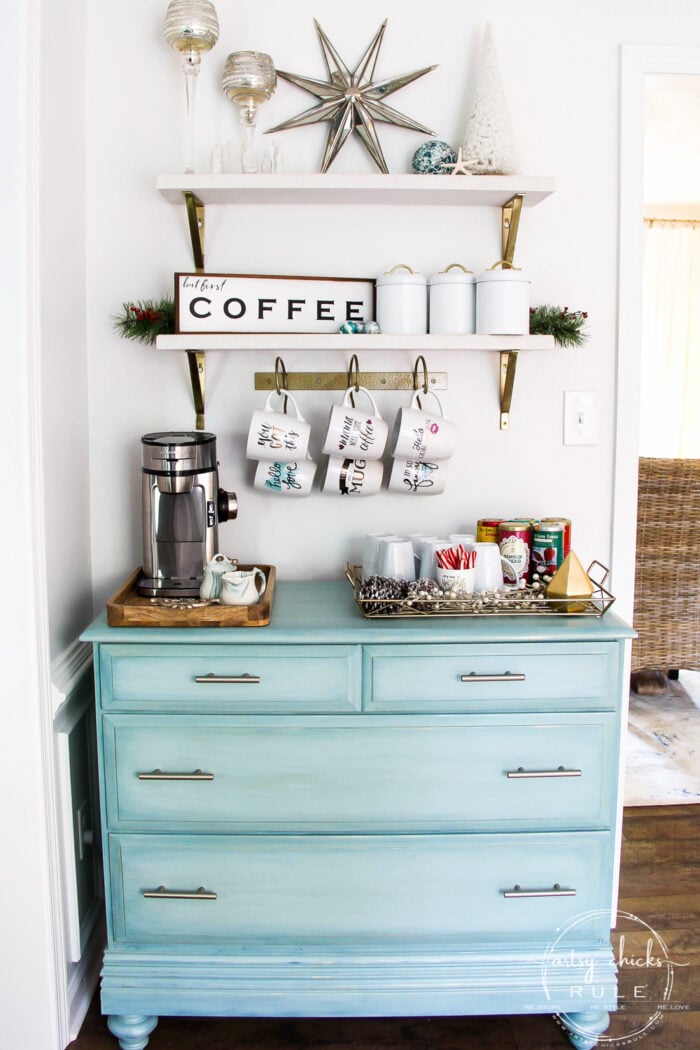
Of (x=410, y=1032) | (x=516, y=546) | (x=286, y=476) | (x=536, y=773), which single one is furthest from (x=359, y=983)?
(x=286, y=476)

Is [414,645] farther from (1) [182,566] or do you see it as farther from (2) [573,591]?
(1) [182,566]

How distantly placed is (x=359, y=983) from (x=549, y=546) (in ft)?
3.13

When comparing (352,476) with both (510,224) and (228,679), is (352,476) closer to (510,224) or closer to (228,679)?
(228,679)

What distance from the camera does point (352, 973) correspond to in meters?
1.76

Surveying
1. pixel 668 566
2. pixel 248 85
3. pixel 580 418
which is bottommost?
pixel 668 566

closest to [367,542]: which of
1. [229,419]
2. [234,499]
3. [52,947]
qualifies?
[234,499]

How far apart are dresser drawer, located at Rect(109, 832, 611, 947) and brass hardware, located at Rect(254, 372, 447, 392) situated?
0.97m

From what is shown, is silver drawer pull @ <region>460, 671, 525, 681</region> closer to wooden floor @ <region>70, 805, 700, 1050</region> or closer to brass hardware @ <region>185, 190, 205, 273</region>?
wooden floor @ <region>70, 805, 700, 1050</region>

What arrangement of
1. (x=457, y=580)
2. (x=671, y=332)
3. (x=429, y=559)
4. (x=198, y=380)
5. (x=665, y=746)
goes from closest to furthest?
(x=457, y=580) < (x=429, y=559) < (x=198, y=380) < (x=665, y=746) < (x=671, y=332)

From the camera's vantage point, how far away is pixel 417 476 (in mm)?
1999

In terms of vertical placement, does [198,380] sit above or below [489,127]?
below

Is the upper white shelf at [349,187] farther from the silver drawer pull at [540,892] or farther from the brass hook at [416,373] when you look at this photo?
the silver drawer pull at [540,892]

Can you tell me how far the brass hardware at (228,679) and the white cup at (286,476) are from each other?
1.51 ft

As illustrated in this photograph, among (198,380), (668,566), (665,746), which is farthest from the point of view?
(668,566)
